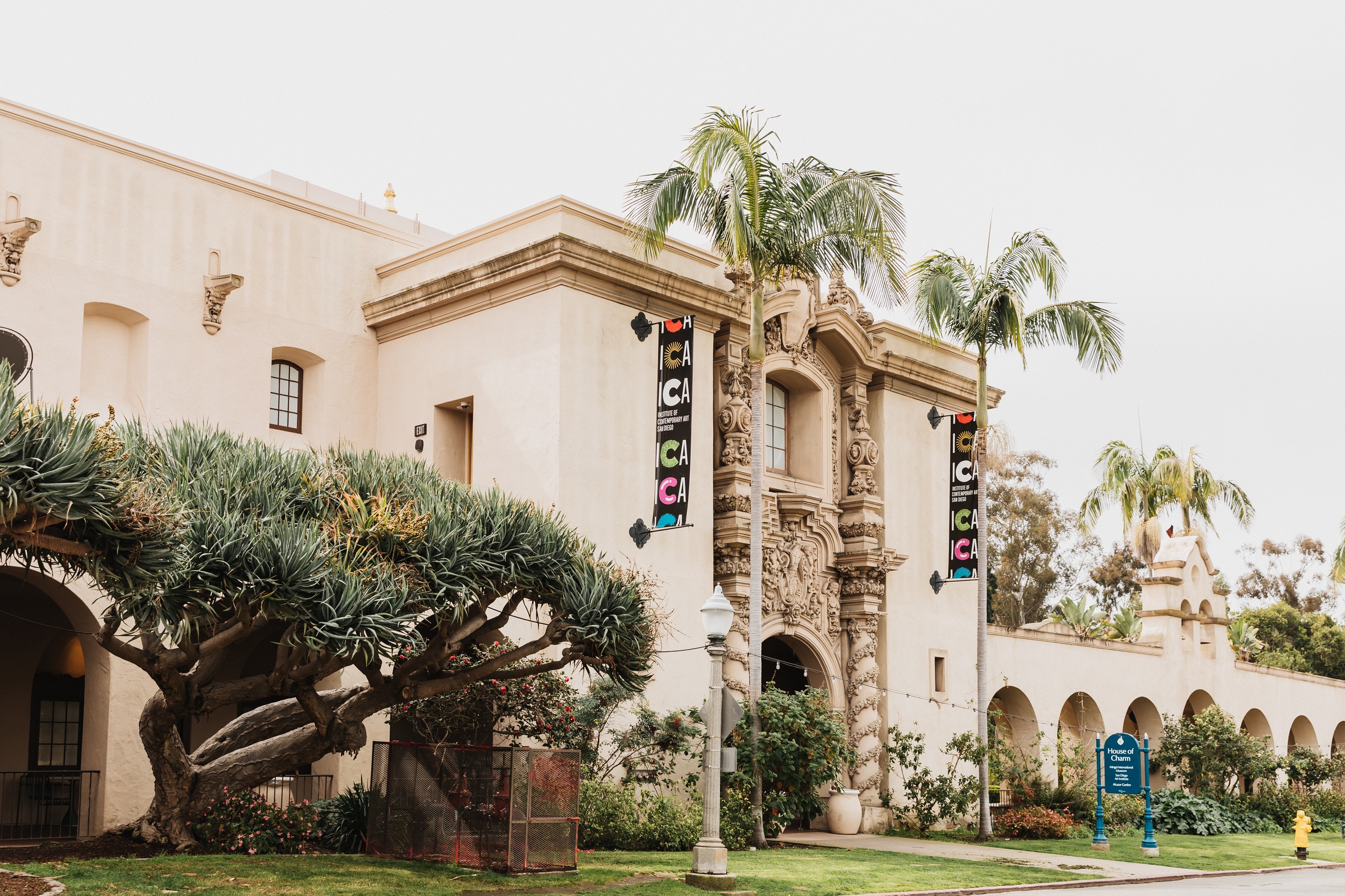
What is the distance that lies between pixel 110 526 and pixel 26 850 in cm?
750

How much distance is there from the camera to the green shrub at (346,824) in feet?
56.6

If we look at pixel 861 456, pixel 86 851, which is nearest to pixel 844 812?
pixel 861 456

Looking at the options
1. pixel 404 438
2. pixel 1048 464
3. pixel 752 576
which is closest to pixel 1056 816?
pixel 752 576

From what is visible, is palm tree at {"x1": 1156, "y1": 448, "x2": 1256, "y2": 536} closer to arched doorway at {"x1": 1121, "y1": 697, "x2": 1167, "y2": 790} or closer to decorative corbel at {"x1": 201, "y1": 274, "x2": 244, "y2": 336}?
arched doorway at {"x1": 1121, "y1": 697, "x2": 1167, "y2": 790}

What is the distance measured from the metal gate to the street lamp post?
1689mm

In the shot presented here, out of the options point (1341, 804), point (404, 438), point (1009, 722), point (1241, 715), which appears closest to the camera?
point (404, 438)

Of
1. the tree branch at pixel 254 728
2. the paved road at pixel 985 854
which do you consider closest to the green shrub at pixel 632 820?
the paved road at pixel 985 854

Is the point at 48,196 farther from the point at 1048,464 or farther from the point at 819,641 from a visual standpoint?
the point at 1048,464

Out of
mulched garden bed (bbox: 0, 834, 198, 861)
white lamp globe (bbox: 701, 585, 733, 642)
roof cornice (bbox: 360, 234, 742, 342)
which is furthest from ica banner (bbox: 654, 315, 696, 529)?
mulched garden bed (bbox: 0, 834, 198, 861)

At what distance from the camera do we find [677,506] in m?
20.6

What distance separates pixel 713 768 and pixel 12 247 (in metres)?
12.9

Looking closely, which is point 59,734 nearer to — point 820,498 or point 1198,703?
point 820,498

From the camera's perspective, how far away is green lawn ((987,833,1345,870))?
2270cm

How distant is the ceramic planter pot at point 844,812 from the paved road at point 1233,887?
593 centimetres
